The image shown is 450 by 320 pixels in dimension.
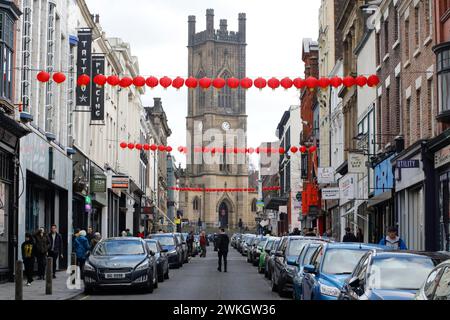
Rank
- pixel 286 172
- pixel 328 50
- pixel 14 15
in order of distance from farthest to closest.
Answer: pixel 286 172 → pixel 328 50 → pixel 14 15

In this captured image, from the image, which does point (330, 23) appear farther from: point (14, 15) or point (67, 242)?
point (14, 15)

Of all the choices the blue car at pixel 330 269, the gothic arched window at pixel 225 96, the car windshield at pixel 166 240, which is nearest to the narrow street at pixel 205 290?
the blue car at pixel 330 269

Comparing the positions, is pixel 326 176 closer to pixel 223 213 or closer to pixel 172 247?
pixel 172 247

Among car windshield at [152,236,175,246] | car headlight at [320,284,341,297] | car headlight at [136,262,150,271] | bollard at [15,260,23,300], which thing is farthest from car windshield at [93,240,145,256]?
car windshield at [152,236,175,246]

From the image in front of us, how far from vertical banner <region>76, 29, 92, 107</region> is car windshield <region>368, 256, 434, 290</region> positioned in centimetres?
2741

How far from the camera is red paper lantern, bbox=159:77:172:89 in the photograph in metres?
28.8

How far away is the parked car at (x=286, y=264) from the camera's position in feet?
73.6

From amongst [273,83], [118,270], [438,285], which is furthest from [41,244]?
[438,285]

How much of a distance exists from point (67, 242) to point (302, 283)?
70.1 ft

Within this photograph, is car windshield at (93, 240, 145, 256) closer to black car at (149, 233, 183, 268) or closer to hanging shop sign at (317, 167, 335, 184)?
black car at (149, 233, 183, 268)

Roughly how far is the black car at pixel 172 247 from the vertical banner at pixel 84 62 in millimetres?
7002
